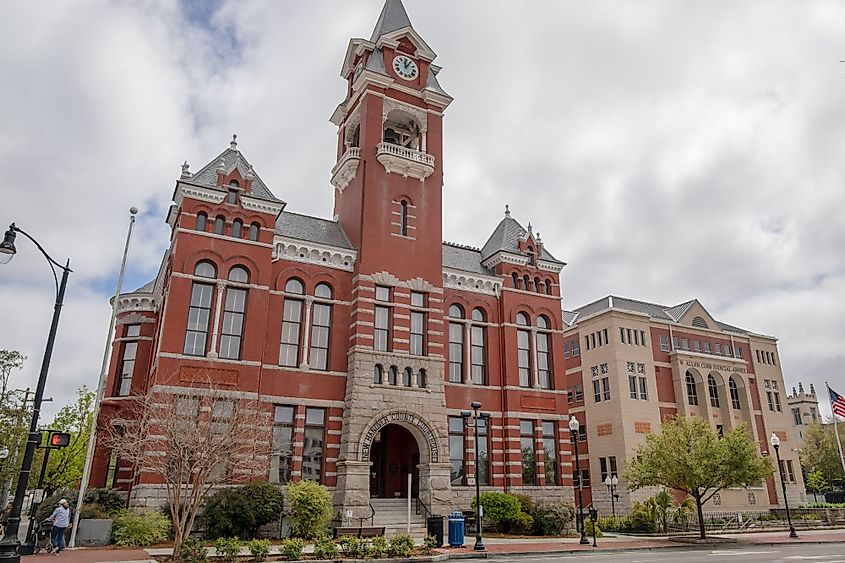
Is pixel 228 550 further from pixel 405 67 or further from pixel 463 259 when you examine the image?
pixel 405 67

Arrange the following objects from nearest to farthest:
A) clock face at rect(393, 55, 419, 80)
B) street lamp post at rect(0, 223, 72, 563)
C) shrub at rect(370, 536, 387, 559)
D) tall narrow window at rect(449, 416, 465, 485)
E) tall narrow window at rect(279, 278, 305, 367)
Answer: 1. street lamp post at rect(0, 223, 72, 563)
2. shrub at rect(370, 536, 387, 559)
3. tall narrow window at rect(279, 278, 305, 367)
4. tall narrow window at rect(449, 416, 465, 485)
5. clock face at rect(393, 55, 419, 80)

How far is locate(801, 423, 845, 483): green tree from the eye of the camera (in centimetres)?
7425

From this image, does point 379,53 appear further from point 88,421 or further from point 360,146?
point 88,421

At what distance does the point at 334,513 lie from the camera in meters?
30.2

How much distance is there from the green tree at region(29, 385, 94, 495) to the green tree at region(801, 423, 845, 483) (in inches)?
3033

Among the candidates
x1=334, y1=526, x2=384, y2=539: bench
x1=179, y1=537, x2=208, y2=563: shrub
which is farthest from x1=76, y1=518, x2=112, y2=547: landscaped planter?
x1=334, y1=526, x2=384, y2=539: bench

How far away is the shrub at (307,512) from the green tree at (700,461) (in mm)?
17951

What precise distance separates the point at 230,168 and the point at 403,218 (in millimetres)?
10252

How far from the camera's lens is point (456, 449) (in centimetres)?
3550

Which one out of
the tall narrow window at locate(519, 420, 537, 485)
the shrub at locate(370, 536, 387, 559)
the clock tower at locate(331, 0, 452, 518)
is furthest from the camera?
the tall narrow window at locate(519, 420, 537, 485)

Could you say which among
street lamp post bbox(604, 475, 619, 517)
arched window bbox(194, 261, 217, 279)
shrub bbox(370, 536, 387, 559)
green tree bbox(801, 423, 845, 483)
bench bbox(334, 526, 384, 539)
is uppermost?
arched window bbox(194, 261, 217, 279)

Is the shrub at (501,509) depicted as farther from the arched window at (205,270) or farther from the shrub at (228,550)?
→ the arched window at (205,270)

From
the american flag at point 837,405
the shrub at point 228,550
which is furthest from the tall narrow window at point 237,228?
the american flag at point 837,405

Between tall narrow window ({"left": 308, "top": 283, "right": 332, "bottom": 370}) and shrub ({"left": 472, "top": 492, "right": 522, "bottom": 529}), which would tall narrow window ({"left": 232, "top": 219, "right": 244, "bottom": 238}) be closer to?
tall narrow window ({"left": 308, "top": 283, "right": 332, "bottom": 370})
